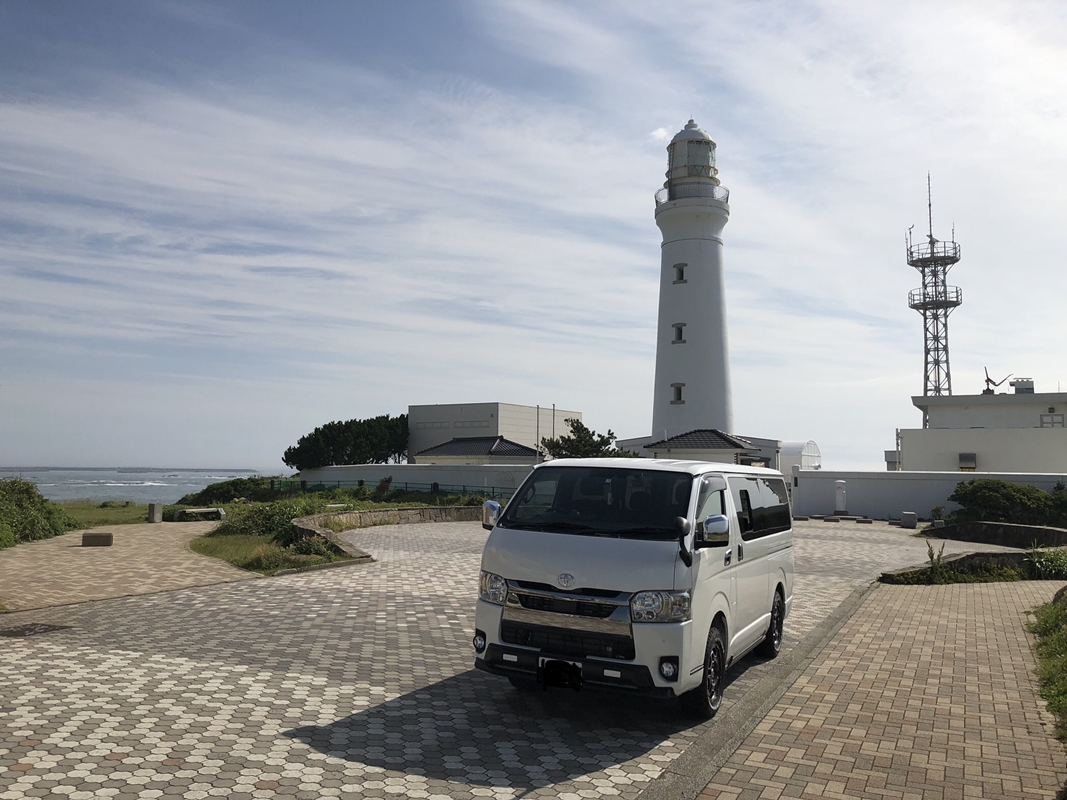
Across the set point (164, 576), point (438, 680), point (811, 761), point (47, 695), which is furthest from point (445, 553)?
point (811, 761)

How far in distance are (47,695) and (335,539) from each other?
423 inches

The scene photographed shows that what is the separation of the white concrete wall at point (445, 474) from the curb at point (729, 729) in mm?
26986

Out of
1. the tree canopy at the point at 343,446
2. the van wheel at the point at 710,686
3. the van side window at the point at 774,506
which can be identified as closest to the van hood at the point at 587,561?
the van wheel at the point at 710,686

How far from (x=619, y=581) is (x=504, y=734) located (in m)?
1.43

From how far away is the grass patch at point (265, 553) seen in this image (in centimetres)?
1548

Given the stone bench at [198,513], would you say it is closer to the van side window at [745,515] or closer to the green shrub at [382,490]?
the green shrub at [382,490]

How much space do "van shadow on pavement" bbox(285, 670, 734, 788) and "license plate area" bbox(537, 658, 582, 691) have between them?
0.39 m

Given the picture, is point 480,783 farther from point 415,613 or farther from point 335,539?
point 335,539

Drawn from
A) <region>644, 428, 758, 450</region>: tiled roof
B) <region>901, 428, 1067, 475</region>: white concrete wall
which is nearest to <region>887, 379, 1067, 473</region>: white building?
<region>901, 428, 1067, 475</region>: white concrete wall

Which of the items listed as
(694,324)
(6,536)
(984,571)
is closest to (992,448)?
(694,324)

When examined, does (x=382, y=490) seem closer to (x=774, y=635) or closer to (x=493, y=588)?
(x=774, y=635)

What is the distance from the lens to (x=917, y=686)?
26.0 feet

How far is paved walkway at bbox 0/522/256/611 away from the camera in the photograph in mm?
11984

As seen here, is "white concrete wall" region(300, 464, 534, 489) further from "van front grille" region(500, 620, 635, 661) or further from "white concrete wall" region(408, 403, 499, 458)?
"van front grille" region(500, 620, 635, 661)
